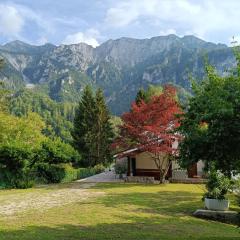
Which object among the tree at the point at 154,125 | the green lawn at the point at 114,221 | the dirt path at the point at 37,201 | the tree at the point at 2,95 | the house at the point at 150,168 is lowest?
the green lawn at the point at 114,221

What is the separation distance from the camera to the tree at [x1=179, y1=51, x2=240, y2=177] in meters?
10.1

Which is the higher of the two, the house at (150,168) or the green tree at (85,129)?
the green tree at (85,129)

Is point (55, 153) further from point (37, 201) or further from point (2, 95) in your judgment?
point (2, 95)

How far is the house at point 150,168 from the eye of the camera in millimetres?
34125

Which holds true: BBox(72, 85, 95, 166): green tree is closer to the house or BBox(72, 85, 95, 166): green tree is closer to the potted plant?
the house

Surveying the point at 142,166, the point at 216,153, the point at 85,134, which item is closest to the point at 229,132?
the point at 216,153

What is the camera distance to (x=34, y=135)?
5350cm

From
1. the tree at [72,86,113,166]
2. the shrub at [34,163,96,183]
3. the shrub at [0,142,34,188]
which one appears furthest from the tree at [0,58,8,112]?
the tree at [72,86,113,166]

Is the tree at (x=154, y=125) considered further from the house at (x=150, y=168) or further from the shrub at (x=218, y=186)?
the shrub at (x=218, y=186)

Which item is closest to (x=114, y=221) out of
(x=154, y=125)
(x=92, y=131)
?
(x=154, y=125)

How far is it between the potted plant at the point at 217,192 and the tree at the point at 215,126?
621 cm

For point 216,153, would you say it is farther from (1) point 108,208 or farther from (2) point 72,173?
(2) point 72,173

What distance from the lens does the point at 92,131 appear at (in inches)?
2502

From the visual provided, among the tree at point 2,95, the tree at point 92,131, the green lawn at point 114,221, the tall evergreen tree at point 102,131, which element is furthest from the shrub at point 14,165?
the tall evergreen tree at point 102,131
